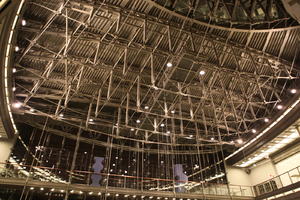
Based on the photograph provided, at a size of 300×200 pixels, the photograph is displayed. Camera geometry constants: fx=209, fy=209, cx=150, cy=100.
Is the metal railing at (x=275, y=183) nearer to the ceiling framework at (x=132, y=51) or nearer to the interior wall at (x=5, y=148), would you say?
the ceiling framework at (x=132, y=51)

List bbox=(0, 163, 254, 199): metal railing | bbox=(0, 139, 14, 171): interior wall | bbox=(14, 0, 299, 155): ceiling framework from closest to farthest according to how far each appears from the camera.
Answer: bbox=(14, 0, 299, 155): ceiling framework < bbox=(0, 163, 254, 199): metal railing < bbox=(0, 139, 14, 171): interior wall

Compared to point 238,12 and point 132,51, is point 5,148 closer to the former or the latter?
point 132,51

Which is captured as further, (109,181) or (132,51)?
(109,181)

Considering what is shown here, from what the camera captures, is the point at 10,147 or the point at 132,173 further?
the point at 132,173

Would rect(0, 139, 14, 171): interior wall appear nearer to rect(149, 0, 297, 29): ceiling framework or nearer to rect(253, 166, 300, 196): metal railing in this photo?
rect(149, 0, 297, 29): ceiling framework

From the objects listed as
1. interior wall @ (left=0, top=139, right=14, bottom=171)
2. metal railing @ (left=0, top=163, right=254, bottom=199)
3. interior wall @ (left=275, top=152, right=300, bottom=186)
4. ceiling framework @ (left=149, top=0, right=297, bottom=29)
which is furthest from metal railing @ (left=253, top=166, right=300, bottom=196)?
interior wall @ (left=0, top=139, right=14, bottom=171)

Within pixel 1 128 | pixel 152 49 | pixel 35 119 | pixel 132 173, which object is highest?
pixel 152 49

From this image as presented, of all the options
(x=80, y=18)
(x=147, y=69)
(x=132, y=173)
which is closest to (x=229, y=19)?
(x=147, y=69)

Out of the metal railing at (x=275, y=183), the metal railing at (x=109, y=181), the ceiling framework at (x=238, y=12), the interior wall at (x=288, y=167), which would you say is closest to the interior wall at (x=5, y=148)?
the metal railing at (x=109, y=181)

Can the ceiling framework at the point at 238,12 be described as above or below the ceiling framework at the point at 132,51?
above

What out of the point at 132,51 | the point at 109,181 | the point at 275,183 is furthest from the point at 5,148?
the point at 275,183

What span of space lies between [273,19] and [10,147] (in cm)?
2035

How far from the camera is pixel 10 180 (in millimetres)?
13078

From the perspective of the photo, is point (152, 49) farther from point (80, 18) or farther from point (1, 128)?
point (1, 128)
